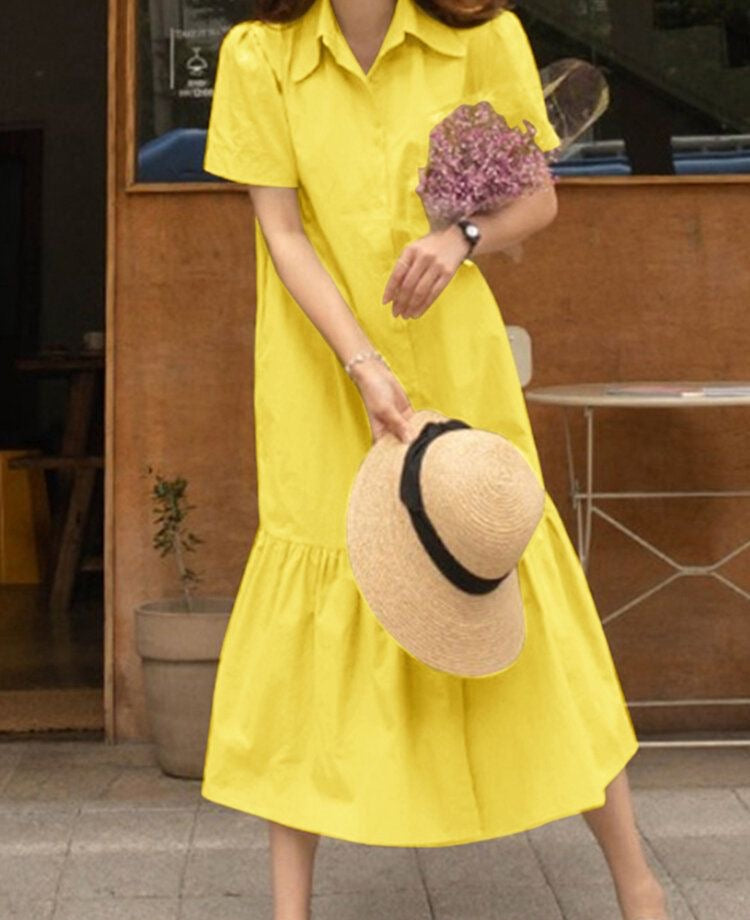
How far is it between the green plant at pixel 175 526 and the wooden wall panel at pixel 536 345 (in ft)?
0.14

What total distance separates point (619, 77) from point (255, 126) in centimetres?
204

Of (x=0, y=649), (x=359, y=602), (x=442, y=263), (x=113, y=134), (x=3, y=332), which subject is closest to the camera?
(x=442, y=263)

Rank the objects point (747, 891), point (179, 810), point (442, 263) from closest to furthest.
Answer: point (442, 263) → point (747, 891) → point (179, 810)

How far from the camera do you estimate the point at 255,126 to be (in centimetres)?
368

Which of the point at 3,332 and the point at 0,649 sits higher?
the point at 3,332

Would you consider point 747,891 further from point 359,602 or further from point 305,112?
point 305,112

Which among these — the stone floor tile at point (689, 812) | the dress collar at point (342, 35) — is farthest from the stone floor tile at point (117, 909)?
the dress collar at point (342, 35)

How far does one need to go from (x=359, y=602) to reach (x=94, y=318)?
7793 mm

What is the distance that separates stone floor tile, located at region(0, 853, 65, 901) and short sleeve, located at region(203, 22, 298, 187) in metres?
1.56

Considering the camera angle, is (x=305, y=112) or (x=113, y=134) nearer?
(x=305, y=112)

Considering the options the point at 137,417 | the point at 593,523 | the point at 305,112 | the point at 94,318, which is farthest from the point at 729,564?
the point at 94,318

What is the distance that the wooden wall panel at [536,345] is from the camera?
5496 mm

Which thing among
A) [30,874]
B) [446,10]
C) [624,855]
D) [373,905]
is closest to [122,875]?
[30,874]

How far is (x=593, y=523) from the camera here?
220 inches
